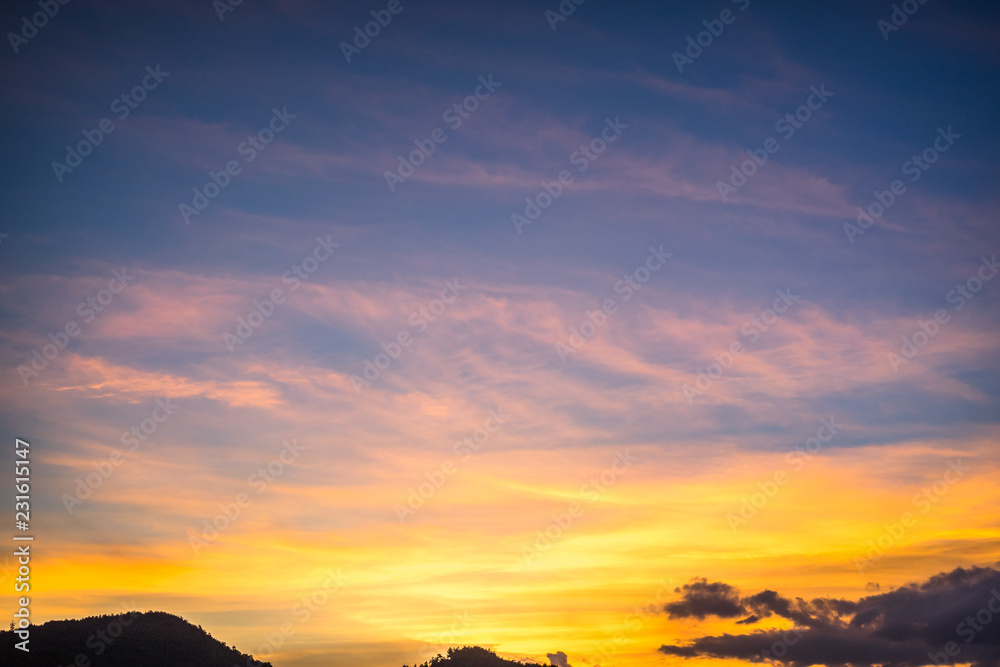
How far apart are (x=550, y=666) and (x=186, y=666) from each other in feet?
138

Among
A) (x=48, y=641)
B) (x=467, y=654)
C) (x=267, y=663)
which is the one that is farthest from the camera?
(x=467, y=654)

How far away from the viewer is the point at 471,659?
9325 centimetres

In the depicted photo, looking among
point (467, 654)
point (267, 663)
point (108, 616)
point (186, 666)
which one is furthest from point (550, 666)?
point (108, 616)

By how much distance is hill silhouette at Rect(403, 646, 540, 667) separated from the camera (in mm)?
92312

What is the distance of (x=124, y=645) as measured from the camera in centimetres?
7744

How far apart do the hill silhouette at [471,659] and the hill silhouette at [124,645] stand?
67.7 feet

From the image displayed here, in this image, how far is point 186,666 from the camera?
7731 cm

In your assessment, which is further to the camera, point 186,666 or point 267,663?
point 267,663

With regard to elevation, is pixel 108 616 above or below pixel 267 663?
above

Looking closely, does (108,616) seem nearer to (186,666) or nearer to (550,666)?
(186,666)

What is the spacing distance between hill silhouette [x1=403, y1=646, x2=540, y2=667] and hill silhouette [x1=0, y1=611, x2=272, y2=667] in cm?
2063

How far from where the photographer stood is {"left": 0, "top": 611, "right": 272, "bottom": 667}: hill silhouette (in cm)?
7312

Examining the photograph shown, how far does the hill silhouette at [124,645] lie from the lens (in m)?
73.1

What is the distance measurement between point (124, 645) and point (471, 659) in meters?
37.5
